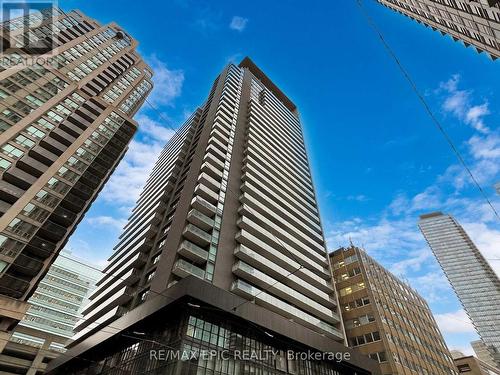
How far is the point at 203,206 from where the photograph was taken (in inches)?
1401

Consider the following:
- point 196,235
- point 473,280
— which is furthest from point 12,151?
point 473,280

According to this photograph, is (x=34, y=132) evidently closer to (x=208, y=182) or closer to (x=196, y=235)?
(x=208, y=182)

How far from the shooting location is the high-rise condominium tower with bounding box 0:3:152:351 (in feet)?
107

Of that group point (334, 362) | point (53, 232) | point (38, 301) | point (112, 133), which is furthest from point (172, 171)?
point (38, 301)

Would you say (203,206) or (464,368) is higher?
(203,206)

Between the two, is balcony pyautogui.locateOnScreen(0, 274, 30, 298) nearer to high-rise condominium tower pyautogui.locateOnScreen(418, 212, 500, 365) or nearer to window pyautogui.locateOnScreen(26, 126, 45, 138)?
window pyautogui.locateOnScreen(26, 126, 45, 138)

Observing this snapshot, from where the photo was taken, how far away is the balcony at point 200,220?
33719 mm

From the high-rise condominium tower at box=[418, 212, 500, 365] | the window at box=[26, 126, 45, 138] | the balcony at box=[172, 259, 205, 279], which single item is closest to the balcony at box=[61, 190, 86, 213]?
the window at box=[26, 126, 45, 138]

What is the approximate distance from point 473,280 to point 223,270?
8280 inches

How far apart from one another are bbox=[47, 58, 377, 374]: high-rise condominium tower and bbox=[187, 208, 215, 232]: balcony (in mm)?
145

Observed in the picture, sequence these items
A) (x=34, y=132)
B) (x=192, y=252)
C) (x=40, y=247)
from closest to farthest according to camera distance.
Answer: (x=192, y=252) → (x=40, y=247) → (x=34, y=132)

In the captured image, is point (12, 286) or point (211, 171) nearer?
point (12, 286)

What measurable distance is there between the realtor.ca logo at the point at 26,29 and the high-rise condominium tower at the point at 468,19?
53.1 metres

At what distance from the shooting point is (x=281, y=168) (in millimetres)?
55906
